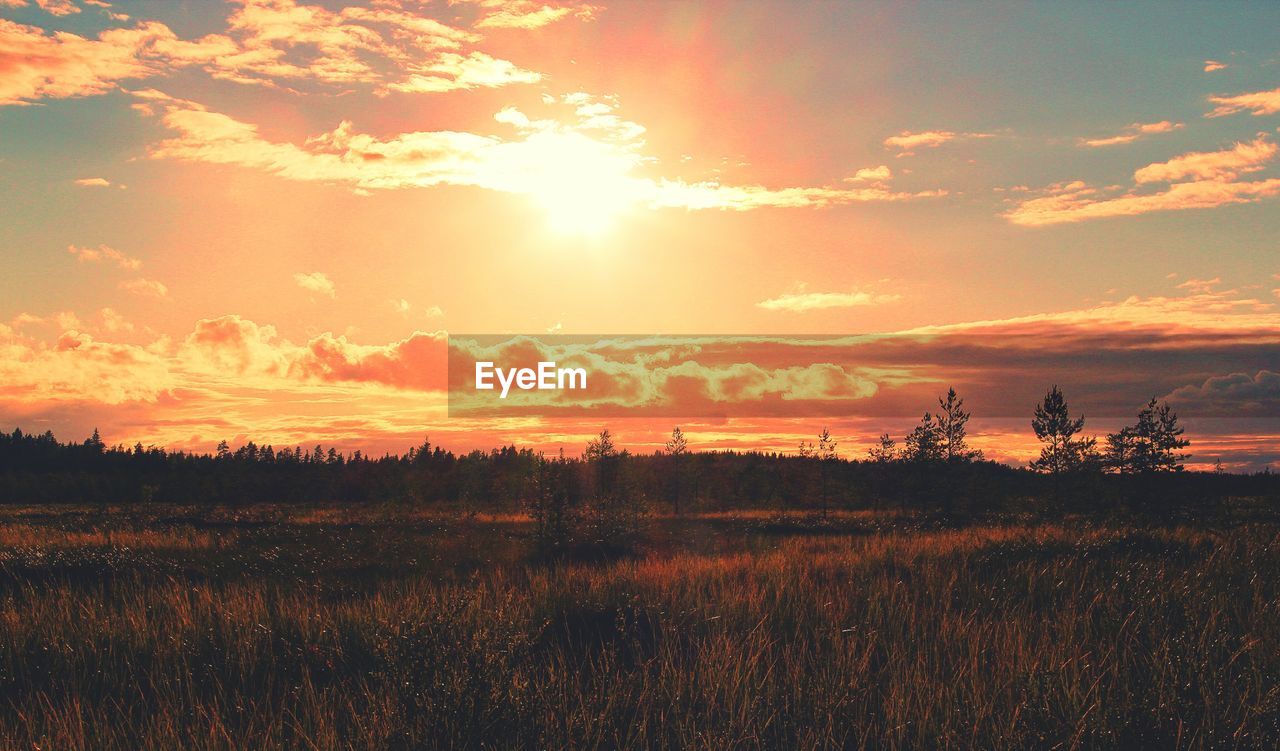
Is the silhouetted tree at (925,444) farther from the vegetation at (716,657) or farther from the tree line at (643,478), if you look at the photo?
the vegetation at (716,657)

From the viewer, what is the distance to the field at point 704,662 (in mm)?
5098

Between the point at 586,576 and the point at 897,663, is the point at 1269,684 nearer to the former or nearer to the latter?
the point at 897,663

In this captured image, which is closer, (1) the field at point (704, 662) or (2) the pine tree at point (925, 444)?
(1) the field at point (704, 662)

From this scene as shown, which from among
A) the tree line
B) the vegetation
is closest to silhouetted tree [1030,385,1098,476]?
the tree line

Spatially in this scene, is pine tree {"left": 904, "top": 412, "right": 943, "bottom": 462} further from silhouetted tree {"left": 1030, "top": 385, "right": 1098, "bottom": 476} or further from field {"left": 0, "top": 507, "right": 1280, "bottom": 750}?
field {"left": 0, "top": 507, "right": 1280, "bottom": 750}

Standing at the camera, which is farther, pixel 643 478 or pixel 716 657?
pixel 643 478

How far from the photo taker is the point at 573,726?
5074 mm

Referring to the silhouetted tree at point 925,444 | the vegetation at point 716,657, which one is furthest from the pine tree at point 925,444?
the vegetation at point 716,657

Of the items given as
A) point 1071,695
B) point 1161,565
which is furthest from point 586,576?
point 1161,565

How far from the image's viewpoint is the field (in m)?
5.10

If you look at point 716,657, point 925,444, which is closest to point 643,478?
point 925,444

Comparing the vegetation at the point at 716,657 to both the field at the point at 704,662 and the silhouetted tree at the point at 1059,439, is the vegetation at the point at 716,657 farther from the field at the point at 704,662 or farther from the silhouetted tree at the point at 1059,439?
the silhouetted tree at the point at 1059,439

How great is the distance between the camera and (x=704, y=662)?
6340 mm

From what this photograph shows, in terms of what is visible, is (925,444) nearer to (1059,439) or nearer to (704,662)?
(1059,439)
